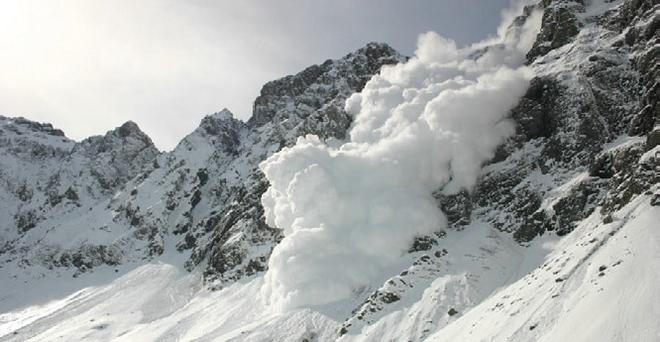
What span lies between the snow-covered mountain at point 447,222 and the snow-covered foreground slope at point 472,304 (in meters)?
0.28

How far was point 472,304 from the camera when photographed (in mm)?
79875

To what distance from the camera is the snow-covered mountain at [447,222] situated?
65438 millimetres

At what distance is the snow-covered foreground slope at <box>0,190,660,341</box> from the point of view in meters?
53.9

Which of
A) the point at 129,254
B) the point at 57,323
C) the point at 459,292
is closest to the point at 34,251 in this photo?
the point at 129,254

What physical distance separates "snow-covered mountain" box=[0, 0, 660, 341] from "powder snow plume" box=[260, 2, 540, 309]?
0.33 m

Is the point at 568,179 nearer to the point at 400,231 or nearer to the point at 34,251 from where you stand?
the point at 400,231

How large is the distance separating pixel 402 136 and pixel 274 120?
7751cm

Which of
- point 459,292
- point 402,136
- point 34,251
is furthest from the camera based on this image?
point 34,251

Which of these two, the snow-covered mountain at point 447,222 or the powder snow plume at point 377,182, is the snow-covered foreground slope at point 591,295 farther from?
the powder snow plume at point 377,182

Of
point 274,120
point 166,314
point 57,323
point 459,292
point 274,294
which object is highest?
point 274,120

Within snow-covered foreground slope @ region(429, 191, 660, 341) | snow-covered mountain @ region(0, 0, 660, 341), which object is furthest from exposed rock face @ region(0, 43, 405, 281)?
snow-covered foreground slope @ region(429, 191, 660, 341)

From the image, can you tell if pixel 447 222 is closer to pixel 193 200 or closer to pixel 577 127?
pixel 577 127

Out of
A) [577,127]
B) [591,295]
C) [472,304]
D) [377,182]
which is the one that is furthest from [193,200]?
[591,295]

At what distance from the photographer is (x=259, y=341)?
8994 cm
